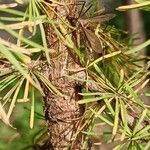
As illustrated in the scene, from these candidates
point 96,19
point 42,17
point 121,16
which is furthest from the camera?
point 121,16

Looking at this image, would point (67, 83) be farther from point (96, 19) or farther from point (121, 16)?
point (121, 16)

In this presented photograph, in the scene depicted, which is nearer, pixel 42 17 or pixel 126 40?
pixel 42 17

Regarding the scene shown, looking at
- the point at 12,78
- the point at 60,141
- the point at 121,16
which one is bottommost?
the point at 121,16

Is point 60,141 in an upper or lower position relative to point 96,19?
lower

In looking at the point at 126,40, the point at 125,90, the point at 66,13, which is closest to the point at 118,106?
the point at 125,90

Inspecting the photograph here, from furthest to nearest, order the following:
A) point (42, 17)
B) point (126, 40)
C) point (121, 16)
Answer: point (121, 16)
point (126, 40)
point (42, 17)

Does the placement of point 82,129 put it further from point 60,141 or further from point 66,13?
point 66,13
